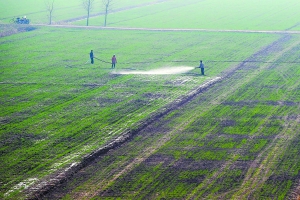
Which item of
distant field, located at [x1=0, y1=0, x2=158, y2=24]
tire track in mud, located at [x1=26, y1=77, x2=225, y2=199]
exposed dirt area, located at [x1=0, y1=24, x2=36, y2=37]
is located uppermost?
distant field, located at [x1=0, y1=0, x2=158, y2=24]

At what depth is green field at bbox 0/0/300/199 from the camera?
77.5 feet

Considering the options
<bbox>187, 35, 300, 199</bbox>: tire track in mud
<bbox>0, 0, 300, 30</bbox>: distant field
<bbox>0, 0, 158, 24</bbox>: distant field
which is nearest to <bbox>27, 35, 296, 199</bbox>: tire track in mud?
<bbox>187, 35, 300, 199</bbox>: tire track in mud

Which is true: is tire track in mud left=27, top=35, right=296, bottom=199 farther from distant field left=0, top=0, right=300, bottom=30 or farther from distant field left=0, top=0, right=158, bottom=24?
distant field left=0, top=0, right=158, bottom=24

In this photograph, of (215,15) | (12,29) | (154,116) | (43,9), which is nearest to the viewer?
(154,116)

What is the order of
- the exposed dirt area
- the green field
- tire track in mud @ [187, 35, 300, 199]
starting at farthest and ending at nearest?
the exposed dirt area → the green field → tire track in mud @ [187, 35, 300, 199]

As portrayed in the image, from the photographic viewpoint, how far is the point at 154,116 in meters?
33.2

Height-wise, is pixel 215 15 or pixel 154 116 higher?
pixel 215 15

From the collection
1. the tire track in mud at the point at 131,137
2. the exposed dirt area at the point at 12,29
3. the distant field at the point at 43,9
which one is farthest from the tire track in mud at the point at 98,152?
the distant field at the point at 43,9

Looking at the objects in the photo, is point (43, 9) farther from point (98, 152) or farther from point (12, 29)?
point (98, 152)

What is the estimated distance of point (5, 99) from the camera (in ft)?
124

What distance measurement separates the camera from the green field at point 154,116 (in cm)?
2362

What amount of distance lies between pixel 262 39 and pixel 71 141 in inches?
1527

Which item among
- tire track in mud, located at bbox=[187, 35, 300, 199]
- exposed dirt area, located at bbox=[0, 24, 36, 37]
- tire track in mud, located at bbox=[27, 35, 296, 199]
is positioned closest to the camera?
tire track in mud, located at bbox=[187, 35, 300, 199]

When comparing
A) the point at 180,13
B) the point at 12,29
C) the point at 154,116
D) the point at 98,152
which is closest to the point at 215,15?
the point at 180,13
